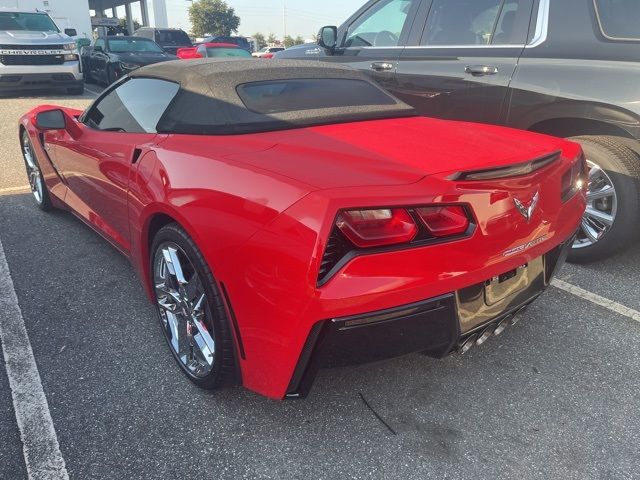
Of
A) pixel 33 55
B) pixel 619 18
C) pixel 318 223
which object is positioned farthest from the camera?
pixel 33 55

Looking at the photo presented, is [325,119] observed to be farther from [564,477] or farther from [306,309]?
[564,477]

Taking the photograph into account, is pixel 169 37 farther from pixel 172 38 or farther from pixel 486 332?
pixel 486 332

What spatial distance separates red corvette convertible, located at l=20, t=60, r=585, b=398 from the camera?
154 centimetres

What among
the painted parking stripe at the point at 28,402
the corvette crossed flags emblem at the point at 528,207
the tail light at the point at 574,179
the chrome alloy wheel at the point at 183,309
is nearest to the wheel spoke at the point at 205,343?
the chrome alloy wheel at the point at 183,309

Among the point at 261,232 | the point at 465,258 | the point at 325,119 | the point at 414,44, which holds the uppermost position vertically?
the point at 414,44

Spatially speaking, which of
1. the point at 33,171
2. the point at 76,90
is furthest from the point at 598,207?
the point at 76,90

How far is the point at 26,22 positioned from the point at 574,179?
41.4 ft

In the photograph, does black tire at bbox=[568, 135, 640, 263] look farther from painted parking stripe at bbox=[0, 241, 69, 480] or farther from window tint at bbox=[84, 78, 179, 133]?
painted parking stripe at bbox=[0, 241, 69, 480]

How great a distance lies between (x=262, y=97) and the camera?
2.47 meters

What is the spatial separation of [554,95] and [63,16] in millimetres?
30494

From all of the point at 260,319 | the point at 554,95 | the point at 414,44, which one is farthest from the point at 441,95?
the point at 260,319

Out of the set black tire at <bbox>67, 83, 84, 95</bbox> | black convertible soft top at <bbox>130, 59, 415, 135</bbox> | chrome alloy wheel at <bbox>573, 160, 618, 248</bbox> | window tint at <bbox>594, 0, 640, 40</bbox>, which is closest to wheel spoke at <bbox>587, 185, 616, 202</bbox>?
chrome alloy wheel at <bbox>573, 160, 618, 248</bbox>

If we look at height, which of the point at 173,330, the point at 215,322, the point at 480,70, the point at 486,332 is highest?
the point at 480,70

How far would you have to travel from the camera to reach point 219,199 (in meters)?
1.81
